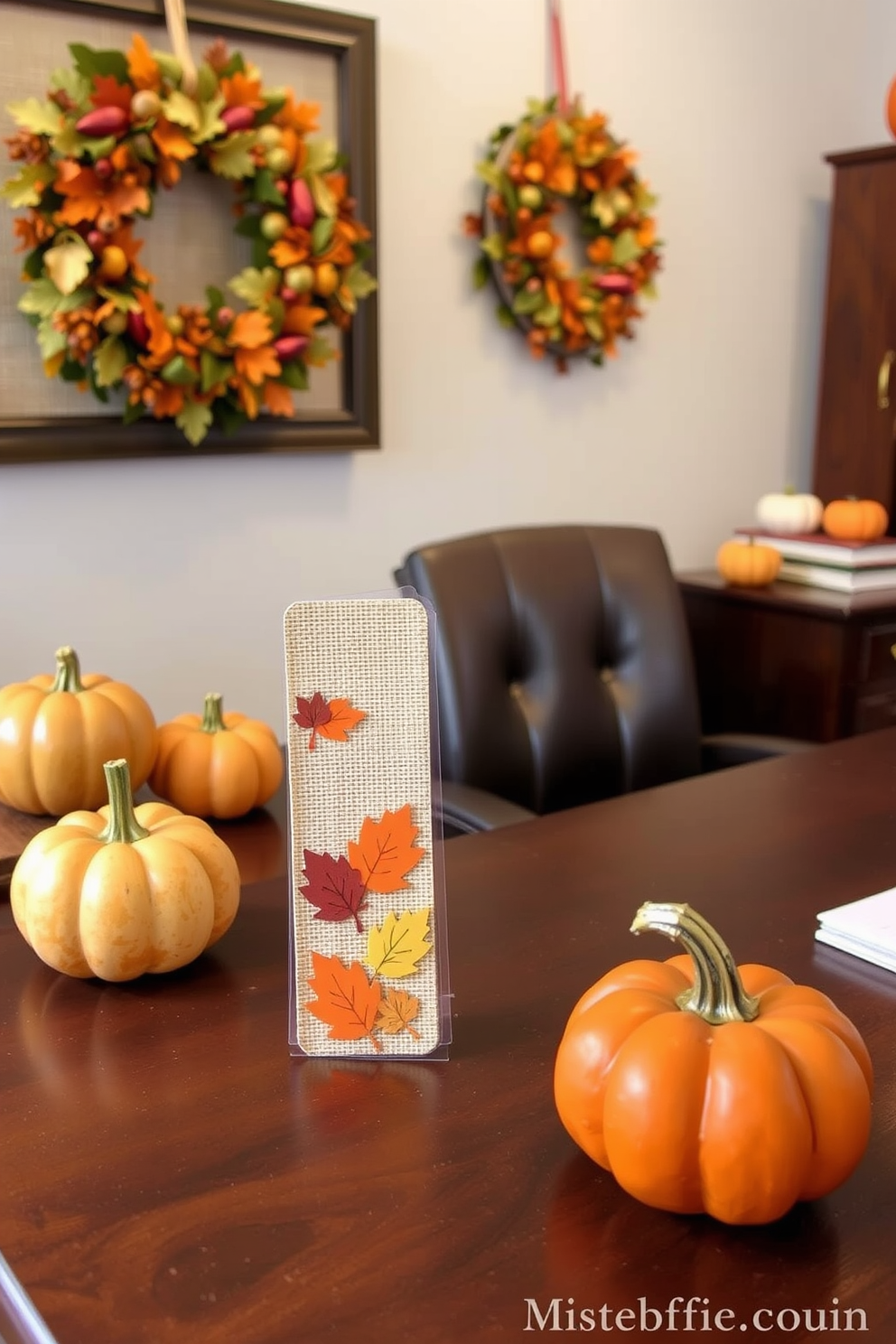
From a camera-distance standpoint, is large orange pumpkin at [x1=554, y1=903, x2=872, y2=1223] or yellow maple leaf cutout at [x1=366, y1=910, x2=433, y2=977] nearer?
large orange pumpkin at [x1=554, y1=903, x2=872, y2=1223]

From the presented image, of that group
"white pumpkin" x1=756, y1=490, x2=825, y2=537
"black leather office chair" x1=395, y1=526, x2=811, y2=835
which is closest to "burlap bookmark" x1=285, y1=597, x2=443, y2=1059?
"black leather office chair" x1=395, y1=526, x2=811, y2=835

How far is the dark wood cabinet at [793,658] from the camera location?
247cm

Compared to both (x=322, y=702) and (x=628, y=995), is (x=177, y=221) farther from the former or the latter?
(x=628, y=995)

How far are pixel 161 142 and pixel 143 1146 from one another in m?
1.65

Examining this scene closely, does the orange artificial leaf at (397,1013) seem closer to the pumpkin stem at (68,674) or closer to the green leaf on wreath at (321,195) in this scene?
the pumpkin stem at (68,674)

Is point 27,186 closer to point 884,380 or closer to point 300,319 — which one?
point 300,319

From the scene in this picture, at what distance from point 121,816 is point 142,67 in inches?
55.4

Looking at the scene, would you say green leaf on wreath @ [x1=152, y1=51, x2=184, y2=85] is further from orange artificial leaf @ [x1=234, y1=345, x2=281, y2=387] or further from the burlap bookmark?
the burlap bookmark

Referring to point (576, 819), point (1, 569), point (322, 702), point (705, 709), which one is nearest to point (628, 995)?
point (322, 702)

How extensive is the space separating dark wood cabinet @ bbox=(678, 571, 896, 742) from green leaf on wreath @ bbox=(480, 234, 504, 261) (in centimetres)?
80

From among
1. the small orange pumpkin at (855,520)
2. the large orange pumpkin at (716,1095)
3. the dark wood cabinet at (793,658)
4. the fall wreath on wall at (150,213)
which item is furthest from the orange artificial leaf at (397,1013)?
the small orange pumpkin at (855,520)

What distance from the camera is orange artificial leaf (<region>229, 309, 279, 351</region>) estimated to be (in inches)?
81.8

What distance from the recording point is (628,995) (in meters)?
0.68

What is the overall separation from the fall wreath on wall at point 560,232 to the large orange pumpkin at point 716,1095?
80.7 inches
